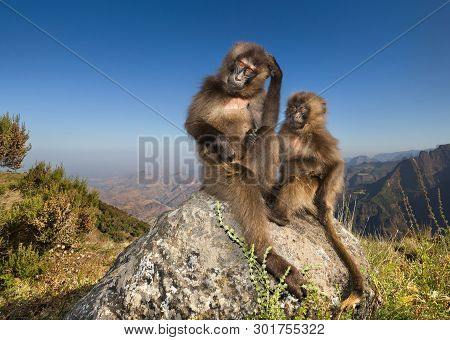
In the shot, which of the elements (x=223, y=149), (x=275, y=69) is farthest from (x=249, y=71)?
(x=223, y=149)

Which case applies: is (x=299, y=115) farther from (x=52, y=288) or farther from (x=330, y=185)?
(x=52, y=288)

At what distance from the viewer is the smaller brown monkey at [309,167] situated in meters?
4.80

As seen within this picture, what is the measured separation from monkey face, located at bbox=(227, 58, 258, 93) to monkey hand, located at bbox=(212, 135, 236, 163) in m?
0.97

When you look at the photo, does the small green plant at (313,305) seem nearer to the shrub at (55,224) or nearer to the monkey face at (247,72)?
the monkey face at (247,72)

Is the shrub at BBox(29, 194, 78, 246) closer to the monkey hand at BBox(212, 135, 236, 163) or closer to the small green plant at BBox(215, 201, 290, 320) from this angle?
the monkey hand at BBox(212, 135, 236, 163)

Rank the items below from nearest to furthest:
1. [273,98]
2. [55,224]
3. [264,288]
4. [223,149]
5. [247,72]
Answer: [264,288] → [223,149] → [273,98] → [247,72] → [55,224]

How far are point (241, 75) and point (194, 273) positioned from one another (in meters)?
2.93

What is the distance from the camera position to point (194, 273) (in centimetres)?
380

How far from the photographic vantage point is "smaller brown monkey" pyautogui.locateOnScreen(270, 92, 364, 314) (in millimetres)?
4805

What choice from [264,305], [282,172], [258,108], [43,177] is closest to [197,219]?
[264,305]

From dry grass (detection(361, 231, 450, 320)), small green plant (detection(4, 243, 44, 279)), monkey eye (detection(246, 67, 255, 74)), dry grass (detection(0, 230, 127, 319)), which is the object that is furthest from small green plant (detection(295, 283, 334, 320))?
small green plant (detection(4, 243, 44, 279))

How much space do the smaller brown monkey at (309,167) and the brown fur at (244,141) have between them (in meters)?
0.31

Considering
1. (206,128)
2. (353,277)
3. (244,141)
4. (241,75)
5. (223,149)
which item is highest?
(241,75)

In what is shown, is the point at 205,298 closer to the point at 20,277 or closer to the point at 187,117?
the point at 187,117
